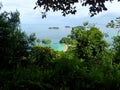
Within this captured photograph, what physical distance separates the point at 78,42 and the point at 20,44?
6.69 m

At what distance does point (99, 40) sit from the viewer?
59.1 feet

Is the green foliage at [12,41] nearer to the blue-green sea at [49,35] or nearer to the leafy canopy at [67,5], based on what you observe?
the blue-green sea at [49,35]

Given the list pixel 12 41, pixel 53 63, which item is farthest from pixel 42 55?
pixel 53 63

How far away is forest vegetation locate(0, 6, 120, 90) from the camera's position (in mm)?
7492

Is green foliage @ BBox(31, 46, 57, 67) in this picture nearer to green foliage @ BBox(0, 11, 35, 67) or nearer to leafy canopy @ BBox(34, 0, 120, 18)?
green foliage @ BBox(0, 11, 35, 67)

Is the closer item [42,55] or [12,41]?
[12,41]

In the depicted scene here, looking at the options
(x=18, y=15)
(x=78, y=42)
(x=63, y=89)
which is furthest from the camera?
(x=78, y=42)

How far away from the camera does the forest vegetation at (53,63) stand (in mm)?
7492

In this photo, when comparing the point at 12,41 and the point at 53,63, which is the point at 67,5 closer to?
the point at 53,63

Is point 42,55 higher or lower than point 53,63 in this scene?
higher

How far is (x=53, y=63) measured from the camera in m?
9.28

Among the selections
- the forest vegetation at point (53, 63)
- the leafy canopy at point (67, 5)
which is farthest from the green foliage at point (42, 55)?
the leafy canopy at point (67, 5)

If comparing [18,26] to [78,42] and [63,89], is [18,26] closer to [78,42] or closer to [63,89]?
[63,89]

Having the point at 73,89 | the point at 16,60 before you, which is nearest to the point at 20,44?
the point at 16,60
